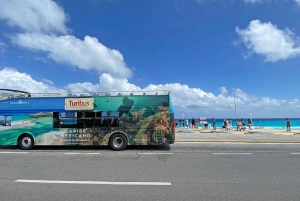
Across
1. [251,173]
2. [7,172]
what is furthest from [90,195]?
[251,173]

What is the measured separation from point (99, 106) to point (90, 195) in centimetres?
687

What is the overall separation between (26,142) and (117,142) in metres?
4.85

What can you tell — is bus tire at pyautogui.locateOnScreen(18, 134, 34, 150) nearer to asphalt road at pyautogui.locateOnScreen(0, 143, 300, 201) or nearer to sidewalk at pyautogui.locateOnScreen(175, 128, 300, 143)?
asphalt road at pyautogui.locateOnScreen(0, 143, 300, 201)

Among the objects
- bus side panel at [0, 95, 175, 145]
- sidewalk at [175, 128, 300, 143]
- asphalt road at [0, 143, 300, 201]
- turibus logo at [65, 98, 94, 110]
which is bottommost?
sidewalk at [175, 128, 300, 143]

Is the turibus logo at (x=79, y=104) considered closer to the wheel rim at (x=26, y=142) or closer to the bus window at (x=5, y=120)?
the wheel rim at (x=26, y=142)

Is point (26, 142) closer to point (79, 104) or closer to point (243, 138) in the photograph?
point (79, 104)

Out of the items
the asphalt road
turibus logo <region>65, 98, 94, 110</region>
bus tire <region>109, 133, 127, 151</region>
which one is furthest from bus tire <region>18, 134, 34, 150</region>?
bus tire <region>109, 133, 127, 151</region>

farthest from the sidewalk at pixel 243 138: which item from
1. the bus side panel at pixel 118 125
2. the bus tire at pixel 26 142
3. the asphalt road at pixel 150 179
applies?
the bus tire at pixel 26 142

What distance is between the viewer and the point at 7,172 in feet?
22.0

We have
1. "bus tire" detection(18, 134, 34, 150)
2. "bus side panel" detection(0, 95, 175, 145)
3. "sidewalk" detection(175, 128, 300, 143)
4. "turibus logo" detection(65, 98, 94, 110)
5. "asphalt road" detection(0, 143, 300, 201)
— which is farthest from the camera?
"sidewalk" detection(175, 128, 300, 143)

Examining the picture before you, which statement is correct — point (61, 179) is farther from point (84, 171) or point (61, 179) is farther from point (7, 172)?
point (7, 172)

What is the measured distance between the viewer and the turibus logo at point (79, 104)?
441 inches

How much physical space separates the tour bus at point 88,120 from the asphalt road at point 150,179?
237 cm

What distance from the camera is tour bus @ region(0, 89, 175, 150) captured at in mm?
10969
